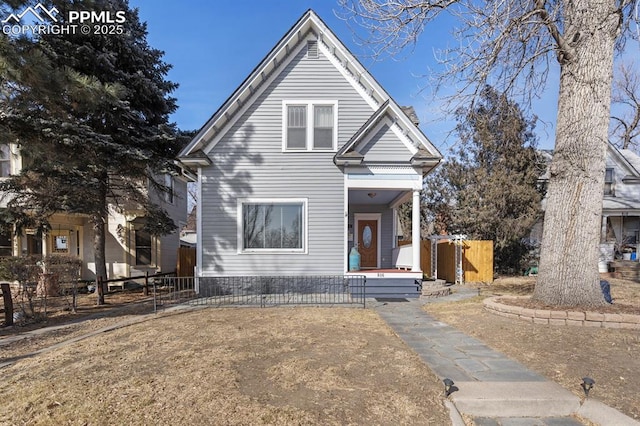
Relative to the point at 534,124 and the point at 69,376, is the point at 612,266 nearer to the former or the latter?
the point at 534,124

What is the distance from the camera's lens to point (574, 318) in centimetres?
657

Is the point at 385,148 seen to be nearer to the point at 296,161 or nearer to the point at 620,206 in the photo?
the point at 296,161

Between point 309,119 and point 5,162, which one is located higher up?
point 309,119

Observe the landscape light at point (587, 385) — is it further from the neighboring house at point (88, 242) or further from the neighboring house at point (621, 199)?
the neighboring house at point (621, 199)

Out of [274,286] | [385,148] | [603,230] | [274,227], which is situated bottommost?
[274,286]

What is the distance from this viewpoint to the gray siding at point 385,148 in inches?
435

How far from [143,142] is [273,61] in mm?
5361

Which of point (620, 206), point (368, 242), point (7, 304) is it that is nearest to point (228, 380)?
point (7, 304)

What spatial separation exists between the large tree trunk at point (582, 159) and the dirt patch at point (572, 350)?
66cm

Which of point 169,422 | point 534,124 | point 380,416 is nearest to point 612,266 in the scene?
point 534,124

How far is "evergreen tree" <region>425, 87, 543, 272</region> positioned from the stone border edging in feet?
30.1

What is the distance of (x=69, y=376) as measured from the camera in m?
4.38

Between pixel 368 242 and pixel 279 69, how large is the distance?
750 centimetres

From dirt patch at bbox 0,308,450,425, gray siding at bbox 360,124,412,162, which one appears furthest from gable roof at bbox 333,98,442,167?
dirt patch at bbox 0,308,450,425
